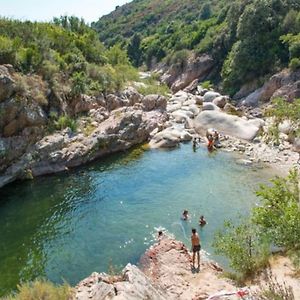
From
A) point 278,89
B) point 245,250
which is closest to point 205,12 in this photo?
point 278,89

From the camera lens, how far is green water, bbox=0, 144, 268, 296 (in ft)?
71.1

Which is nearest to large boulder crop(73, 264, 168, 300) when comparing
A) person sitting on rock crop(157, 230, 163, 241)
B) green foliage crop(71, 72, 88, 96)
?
person sitting on rock crop(157, 230, 163, 241)

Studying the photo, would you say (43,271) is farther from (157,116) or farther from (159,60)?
(159,60)

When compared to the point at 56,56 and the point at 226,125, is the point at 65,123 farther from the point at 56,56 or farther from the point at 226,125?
the point at 226,125

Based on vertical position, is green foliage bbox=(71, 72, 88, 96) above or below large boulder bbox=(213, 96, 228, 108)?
above

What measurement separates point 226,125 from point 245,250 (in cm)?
2936

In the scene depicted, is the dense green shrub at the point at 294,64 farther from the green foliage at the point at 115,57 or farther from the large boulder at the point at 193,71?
the green foliage at the point at 115,57

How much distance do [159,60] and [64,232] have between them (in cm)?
7431

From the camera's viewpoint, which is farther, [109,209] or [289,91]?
[289,91]

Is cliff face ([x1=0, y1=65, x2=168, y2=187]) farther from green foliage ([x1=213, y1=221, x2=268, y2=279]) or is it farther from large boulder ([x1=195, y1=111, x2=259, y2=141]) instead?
green foliage ([x1=213, y1=221, x2=268, y2=279])

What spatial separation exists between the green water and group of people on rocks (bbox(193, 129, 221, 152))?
171 centimetres

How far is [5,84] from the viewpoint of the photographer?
32875mm

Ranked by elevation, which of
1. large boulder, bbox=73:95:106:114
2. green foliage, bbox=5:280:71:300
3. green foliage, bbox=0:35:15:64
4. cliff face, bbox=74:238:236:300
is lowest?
cliff face, bbox=74:238:236:300

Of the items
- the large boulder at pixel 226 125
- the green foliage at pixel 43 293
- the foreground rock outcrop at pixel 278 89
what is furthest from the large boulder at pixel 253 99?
the green foliage at pixel 43 293
